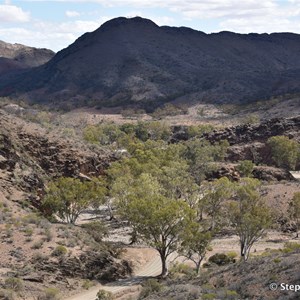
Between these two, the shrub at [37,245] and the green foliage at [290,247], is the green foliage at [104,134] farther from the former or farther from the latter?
the shrub at [37,245]

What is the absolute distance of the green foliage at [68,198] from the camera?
5459 centimetres

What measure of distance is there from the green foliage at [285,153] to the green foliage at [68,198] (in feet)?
142

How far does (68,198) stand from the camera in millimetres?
55000

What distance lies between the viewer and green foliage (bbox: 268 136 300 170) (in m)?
91.1

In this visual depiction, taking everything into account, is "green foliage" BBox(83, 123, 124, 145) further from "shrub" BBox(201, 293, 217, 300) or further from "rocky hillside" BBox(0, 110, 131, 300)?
"shrub" BBox(201, 293, 217, 300)

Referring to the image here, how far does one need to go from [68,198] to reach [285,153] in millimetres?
48485

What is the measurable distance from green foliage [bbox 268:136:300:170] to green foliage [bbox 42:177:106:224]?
4322 centimetres

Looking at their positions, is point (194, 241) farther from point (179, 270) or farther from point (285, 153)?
point (285, 153)

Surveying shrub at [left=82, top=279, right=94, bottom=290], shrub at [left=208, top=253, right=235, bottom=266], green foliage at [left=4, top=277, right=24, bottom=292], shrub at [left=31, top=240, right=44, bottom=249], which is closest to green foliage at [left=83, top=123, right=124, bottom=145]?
shrub at [left=208, top=253, right=235, bottom=266]

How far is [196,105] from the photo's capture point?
181 meters

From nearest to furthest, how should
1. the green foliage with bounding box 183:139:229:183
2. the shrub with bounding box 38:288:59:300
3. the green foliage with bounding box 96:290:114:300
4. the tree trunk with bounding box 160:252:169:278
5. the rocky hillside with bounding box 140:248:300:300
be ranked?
the rocky hillside with bounding box 140:248:300:300, the green foliage with bounding box 96:290:114:300, the shrub with bounding box 38:288:59:300, the tree trunk with bounding box 160:252:169:278, the green foliage with bounding box 183:139:229:183

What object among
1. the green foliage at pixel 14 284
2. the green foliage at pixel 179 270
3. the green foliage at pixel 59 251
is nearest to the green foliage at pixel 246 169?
the green foliage at pixel 179 270

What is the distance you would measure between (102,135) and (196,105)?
67867 millimetres

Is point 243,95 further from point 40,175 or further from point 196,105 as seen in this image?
point 40,175
